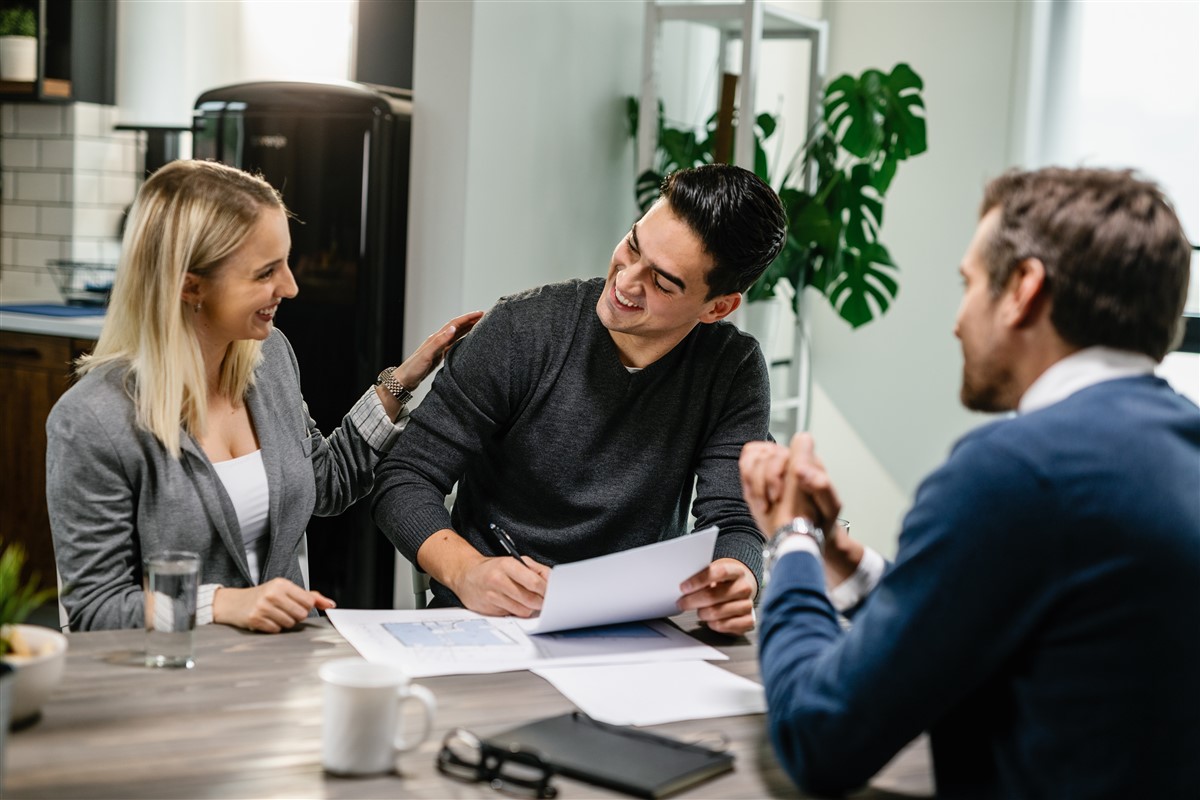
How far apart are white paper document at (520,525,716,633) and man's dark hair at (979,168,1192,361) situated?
1.77 feet

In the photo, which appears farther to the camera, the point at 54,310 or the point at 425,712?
A: the point at 54,310

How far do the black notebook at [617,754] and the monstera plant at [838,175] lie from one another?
2510 mm

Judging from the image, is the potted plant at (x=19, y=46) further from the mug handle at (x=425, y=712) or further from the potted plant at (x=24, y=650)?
the mug handle at (x=425, y=712)

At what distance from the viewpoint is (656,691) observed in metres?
1.43

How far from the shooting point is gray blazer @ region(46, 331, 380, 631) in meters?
1.65

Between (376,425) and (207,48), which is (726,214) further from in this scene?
(207,48)

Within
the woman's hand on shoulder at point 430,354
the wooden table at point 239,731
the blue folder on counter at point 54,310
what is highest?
the woman's hand on shoulder at point 430,354

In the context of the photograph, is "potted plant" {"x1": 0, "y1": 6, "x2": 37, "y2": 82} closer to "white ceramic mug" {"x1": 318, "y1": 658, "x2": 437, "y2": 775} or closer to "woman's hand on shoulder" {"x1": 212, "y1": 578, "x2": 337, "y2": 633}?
"woman's hand on shoulder" {"x1": 212, "y1": 578, "x2": 337, "y2": 633}

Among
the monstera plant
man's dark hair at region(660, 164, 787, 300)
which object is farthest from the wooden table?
the monstera plant

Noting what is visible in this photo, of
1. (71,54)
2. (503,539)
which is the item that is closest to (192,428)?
(503,539)

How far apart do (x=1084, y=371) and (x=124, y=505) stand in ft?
3.97

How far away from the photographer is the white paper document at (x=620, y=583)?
1521mm

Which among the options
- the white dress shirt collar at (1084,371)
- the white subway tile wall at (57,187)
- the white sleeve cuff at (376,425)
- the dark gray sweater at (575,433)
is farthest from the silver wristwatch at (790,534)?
the white subway tile wall at (57,187)

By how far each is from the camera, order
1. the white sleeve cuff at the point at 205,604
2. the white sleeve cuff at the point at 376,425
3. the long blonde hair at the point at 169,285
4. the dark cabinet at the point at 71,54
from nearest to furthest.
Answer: the white sleeve cuff at the point at 205,604
the long blonde hair at the point at 169,285
the white sleeve cuff at the point at 376,425
the dark cabinet at the point at 71,54
